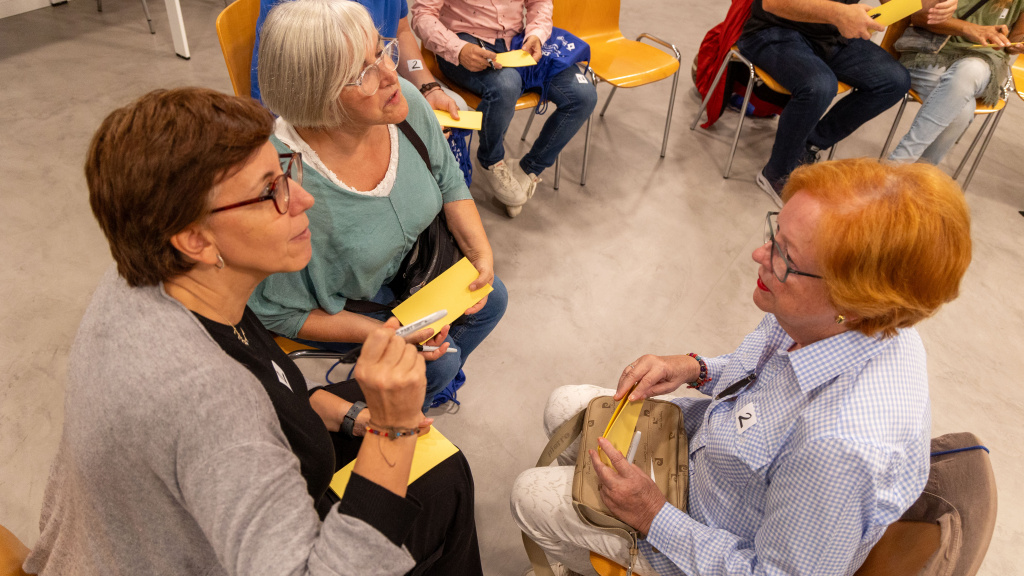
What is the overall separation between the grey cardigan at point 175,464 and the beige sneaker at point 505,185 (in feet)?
7.27

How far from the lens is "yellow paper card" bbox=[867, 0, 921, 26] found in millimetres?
2912

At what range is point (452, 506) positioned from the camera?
149 cm

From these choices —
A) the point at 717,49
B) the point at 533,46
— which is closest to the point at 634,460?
the point at 533,46

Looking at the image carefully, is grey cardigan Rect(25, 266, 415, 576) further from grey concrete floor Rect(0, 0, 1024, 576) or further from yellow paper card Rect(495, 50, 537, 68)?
yellow paper card Rect(495, 50, 537, 68)

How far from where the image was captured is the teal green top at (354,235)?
164 cm

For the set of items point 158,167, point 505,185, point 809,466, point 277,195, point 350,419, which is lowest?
point 505,185

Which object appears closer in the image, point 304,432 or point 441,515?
point 304,432

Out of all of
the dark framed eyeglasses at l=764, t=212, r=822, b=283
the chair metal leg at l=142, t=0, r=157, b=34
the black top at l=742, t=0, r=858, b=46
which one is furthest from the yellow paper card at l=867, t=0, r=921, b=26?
the chair metal leg at l=142, t=0, r=157, b=34

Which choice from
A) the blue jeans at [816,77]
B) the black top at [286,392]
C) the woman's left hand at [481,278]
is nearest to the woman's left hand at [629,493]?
the black top at [286,392]

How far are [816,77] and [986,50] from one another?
97 cm

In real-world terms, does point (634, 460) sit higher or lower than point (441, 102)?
lower

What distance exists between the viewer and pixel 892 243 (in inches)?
44.4

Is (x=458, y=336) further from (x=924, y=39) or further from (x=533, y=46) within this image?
(x=924, y=39)

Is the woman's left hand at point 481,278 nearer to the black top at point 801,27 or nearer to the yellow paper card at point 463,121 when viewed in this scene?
the yellow paper card at point 463,121
